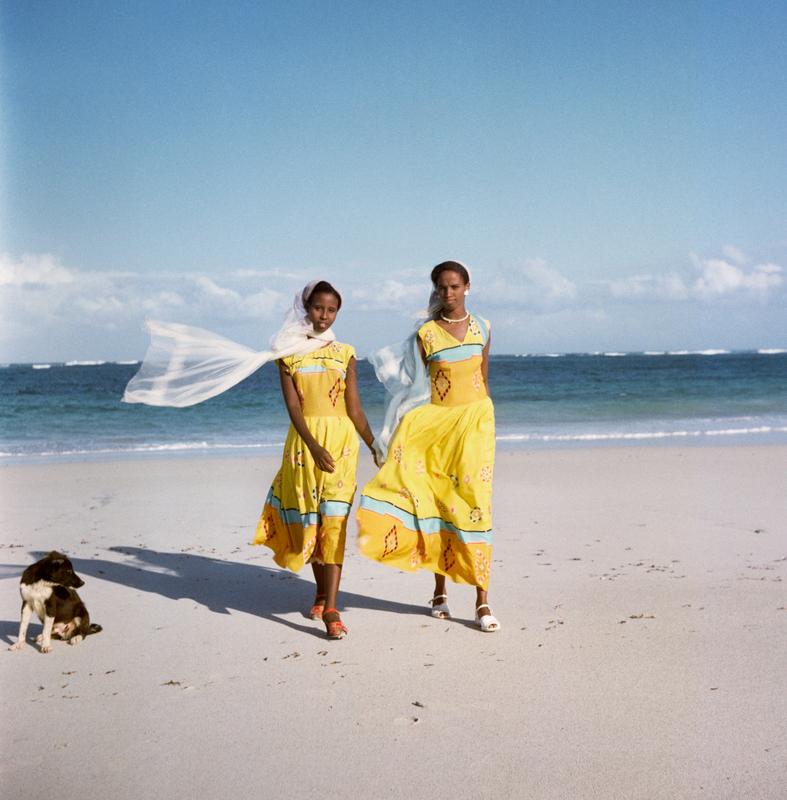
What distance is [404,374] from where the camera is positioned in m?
5.12

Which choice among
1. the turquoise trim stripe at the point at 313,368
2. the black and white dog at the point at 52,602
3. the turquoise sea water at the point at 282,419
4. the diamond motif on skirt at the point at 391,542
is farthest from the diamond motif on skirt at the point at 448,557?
the turquoise sea water at the point at 282,419

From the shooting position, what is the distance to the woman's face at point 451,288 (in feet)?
16.0

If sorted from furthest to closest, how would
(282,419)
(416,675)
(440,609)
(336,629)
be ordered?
(282,419), (440,609), (336,629), (416,675)

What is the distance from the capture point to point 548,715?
3.54 metres

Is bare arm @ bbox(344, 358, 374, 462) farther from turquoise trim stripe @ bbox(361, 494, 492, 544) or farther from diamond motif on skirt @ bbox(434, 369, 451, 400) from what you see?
diamond motif on skirt @ bbox(434, 369, 451, 400)

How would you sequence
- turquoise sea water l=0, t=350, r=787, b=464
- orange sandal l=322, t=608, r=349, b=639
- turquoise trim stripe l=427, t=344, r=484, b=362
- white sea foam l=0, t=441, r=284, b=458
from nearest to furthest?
orange sandal l=322, t=608, r=349, b=639
turquoise trim stripe l=427, t=344, r=484, b=362
white sea foam l=0, t=441, r=284, b=458
turquoise sea water l=0, t=350, r=787, b=464

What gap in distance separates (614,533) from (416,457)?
290 cm

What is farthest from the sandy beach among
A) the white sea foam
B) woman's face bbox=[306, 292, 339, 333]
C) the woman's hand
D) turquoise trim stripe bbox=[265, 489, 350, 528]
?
the white sea foam

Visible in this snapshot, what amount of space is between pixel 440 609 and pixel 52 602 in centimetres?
200

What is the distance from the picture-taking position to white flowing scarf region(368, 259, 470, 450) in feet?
16.5

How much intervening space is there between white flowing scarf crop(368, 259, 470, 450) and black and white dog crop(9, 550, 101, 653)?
5.95 feet

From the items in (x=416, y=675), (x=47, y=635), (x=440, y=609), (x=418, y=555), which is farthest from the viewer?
(x=440, y=609)

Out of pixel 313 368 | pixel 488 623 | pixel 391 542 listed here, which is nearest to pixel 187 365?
pixel 313 368

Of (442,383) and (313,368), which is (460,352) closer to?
(442,383)
